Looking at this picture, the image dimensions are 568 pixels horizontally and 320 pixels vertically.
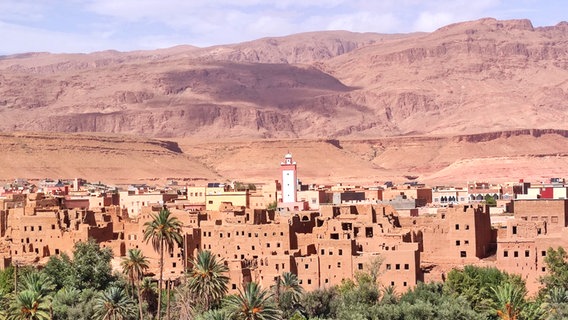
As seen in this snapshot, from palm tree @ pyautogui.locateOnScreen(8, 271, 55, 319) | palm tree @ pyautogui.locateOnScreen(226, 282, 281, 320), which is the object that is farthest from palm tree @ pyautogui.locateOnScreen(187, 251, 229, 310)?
palm tree @ pyautogui.locateOnScreen(8, 271, 55, 319)

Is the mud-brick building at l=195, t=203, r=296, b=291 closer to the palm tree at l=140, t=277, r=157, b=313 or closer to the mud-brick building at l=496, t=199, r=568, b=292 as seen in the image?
the palm tree at l=140, t=277, r=157, b=313

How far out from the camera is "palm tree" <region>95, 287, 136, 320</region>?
49438 mm

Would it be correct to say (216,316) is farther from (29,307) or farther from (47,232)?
(47,232)

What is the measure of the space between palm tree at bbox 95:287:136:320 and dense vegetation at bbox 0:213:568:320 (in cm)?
4

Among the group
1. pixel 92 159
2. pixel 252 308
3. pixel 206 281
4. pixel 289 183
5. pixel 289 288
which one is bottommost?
pixel 289 288

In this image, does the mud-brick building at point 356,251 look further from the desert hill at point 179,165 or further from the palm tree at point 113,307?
the desert hill at point 179,165

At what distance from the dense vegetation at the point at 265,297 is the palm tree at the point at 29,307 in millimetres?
36

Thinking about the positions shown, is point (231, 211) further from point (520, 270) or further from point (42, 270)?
point (520, 270)

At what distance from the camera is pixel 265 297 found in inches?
2029

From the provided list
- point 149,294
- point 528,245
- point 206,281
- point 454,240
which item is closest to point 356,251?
point 454,240

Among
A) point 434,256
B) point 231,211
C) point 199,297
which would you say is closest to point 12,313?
point 199,297

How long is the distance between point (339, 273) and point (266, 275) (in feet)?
11.4

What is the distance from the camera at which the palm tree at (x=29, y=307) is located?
43938 mm

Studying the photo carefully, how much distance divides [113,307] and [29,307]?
592 centimetres
